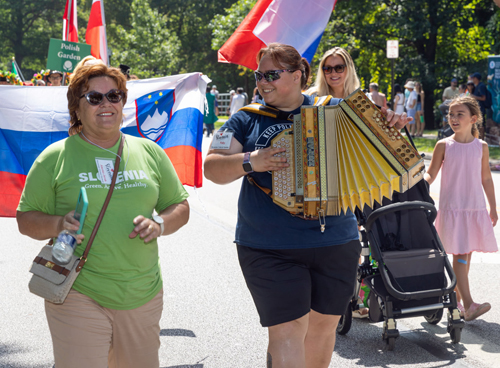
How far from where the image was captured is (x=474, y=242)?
16.7ft

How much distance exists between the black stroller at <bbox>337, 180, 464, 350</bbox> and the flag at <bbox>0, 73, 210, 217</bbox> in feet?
5.21

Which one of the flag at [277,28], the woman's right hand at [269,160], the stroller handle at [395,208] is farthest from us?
the flag at [277,28]

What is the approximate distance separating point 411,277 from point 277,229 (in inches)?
66.5

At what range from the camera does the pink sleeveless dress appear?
5113 mm

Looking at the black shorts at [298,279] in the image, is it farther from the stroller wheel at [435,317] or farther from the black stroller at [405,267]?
the stroller wheel at [435,317]

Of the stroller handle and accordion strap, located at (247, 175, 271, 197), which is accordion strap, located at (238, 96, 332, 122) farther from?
the stroller handle

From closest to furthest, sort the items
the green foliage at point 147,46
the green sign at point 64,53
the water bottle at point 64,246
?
1. the water bottle at point 64,246
2. the green sign at point 64,53
3. the green foliage at point 147,46

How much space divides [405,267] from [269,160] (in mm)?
1861

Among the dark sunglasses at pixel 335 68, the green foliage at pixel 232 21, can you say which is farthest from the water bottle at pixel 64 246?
the green foliage at pixel 232 21

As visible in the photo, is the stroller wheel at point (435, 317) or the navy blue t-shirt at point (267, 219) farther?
the stroller wheel at point (435, 317)

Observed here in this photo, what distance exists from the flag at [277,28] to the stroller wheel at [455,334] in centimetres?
276

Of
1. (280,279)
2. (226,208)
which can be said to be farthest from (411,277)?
Answer: (226,208)

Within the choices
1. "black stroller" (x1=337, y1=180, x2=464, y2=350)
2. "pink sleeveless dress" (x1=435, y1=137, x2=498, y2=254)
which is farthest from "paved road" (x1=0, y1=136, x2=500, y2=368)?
"pink sleeveless dress" (x1=435, y1=137, x2=498, y2=254)

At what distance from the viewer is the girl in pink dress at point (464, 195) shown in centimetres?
510
